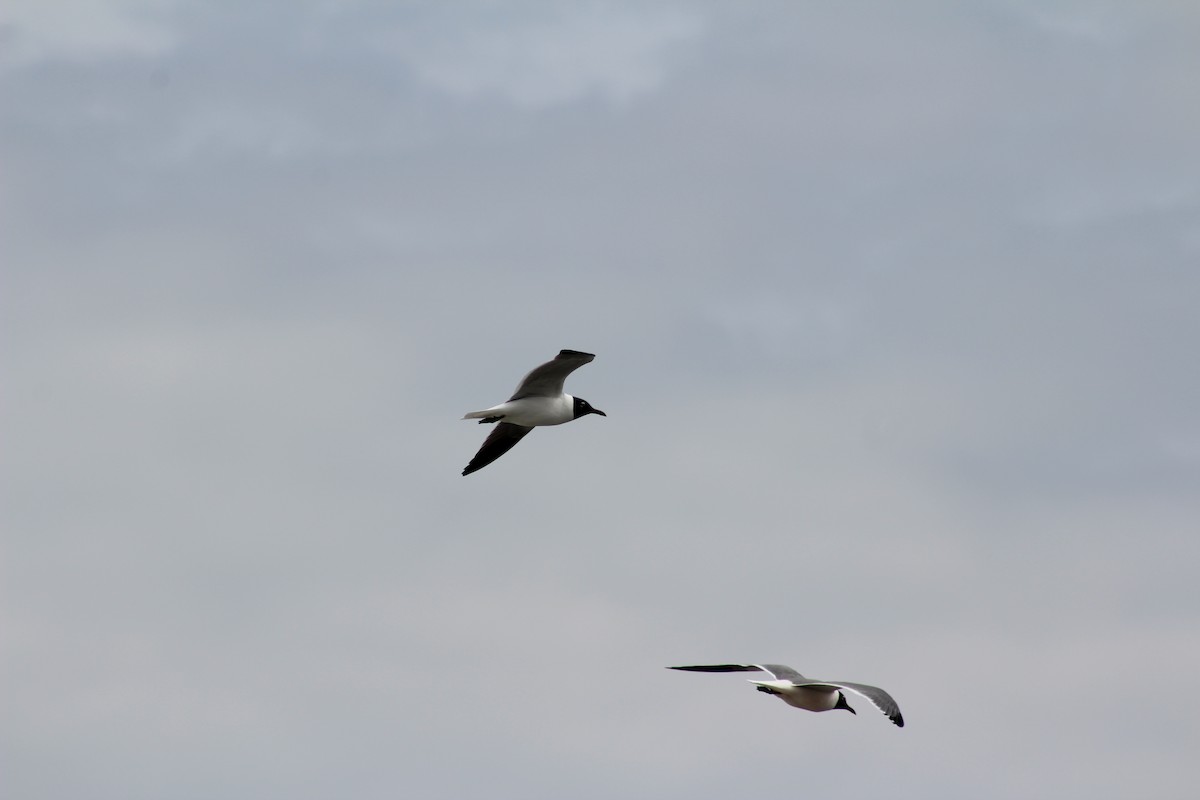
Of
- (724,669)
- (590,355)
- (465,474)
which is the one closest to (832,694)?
(724,669)

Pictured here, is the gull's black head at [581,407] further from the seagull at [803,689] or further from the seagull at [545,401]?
the seagull at [803,689]

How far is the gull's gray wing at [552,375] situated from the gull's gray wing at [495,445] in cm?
293

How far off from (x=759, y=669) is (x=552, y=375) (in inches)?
301

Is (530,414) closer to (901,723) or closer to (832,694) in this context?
(832,694)

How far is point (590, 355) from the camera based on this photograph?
95.7ft

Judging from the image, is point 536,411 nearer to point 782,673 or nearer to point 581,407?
point 581,407

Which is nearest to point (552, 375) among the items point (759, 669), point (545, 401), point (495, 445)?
point (545, 401)

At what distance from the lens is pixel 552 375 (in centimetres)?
3048

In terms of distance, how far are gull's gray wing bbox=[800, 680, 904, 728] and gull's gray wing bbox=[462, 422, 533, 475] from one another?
11.2 metres

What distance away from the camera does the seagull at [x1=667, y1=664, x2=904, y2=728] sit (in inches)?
919

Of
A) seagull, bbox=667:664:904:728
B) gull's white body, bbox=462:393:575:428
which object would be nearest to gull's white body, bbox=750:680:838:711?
seagull, bbox=667:664:904:728

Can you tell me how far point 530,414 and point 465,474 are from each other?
3.37m

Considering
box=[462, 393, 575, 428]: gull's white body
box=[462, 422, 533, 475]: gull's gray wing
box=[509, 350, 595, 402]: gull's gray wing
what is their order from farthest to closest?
1. box=[462, 422, 533, 475]: gull's gray wing
2. box=[462, 393, 575, 428]: gull's white body
3. box=[509, 350, 595, 402]: gull's gray wing

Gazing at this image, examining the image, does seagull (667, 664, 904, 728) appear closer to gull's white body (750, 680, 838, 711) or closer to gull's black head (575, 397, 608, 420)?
gull's white body (750, 680, 838, 711)
